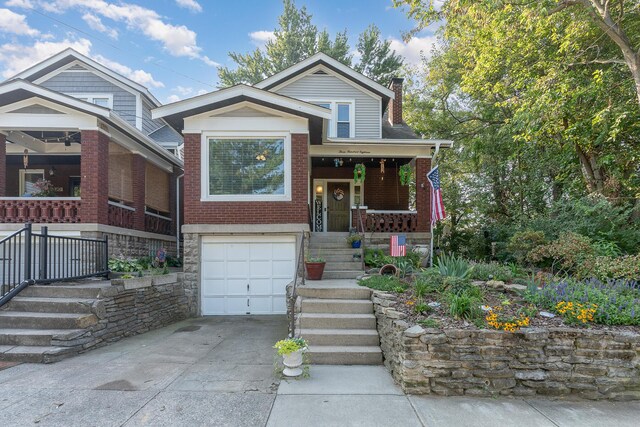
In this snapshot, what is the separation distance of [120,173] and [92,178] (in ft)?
8.06

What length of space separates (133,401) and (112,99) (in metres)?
12.4

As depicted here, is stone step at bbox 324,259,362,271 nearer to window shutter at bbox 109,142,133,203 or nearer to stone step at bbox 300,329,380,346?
stone step at bbox 300,329,380,346

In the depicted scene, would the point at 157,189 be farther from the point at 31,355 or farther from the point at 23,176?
the point at 31,355

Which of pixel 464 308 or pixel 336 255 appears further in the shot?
pixel 336 255

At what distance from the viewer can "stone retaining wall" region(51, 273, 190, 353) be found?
560 centimetres

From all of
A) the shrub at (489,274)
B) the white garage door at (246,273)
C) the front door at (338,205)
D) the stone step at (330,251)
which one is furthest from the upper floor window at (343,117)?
the shrub at (489,274)

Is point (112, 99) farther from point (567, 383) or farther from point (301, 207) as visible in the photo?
point (567, 383)

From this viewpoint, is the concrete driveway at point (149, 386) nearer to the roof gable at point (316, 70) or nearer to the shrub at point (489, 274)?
the shrub at point (489, 274)

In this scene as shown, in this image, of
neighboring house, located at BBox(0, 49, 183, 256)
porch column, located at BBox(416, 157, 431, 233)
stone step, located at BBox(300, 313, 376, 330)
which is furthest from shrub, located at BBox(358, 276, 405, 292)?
neighboring house, located at BBox(0, 49, 183, 256)

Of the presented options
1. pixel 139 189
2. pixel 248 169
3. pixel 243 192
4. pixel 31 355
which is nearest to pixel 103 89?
pixel 139 189

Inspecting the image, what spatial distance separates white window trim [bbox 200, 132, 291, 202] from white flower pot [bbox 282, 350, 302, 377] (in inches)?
185

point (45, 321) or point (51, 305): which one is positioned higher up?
point (51, 305)

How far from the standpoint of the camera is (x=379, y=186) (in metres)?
12.9

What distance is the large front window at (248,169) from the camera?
8516mm
